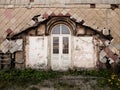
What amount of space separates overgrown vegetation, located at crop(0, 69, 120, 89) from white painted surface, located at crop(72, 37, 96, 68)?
52 cm

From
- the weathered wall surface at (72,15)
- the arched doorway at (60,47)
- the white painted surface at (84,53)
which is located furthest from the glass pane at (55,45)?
the weathered wall surface at (72,15)

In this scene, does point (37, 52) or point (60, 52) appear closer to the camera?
point (37, 52)

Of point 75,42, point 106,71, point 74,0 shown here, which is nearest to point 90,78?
point 106,71

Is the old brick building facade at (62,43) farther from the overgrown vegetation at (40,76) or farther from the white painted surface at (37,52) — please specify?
the overgrown vegetation at (40,76)

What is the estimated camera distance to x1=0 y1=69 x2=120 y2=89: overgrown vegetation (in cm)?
1372

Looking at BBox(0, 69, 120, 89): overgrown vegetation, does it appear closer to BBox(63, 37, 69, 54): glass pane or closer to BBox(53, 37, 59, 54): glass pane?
BBox(63, 37, 69, 54): glass pane

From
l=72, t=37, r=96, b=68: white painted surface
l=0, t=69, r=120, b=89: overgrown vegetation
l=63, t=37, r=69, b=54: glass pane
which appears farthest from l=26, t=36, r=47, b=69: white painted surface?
l=72, t=37, r=96, b=68: white painted surface

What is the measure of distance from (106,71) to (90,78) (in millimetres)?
1456

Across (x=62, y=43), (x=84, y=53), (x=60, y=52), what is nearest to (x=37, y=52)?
(x=60, y=52)

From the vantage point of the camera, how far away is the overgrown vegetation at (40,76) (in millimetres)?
13719

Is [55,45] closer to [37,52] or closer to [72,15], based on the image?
[37,52]

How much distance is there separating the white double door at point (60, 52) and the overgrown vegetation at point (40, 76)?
626 mm

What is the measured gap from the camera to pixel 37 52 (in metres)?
16.4

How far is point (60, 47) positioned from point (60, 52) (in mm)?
252
